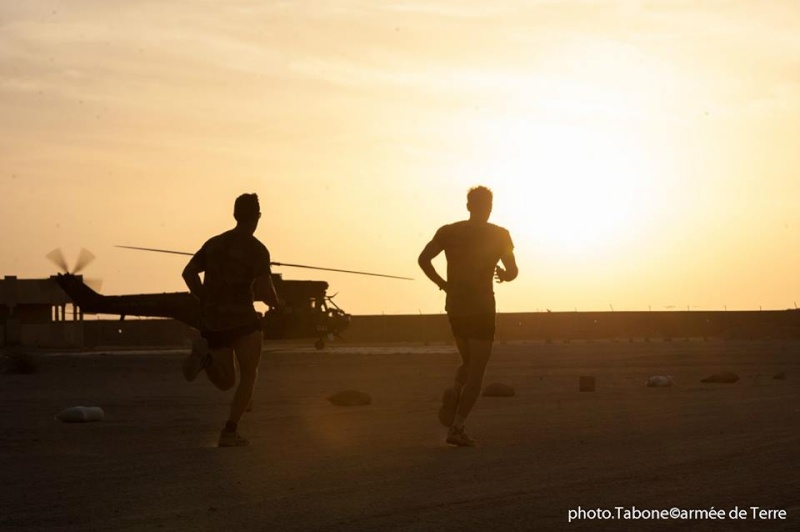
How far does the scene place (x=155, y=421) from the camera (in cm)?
1350

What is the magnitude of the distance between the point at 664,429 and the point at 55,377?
17.4 meters

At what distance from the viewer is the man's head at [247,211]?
10844 millimetres

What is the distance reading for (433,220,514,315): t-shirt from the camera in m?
10.8

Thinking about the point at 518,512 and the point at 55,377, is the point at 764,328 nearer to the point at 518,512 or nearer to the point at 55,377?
the point at 55,377

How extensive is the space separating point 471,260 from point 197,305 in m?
26.5

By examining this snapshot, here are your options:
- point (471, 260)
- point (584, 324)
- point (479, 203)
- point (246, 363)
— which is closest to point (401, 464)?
point (246, 363)

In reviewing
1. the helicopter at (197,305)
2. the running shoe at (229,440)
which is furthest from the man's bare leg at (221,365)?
the helicopter at (197,305)

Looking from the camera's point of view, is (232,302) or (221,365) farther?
(232,302)

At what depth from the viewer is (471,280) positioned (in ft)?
35.4

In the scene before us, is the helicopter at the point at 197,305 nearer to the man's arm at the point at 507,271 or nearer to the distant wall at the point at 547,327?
the man's arm at the point at 507,271

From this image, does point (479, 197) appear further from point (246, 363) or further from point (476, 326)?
point (246, 363)

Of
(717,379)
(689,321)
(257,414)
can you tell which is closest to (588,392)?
(717,379)

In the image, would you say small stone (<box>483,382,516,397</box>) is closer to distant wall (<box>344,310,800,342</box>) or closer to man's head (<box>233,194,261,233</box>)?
man's head (<box>233,194,261,233</box>)

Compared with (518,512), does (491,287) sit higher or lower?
→ higher
